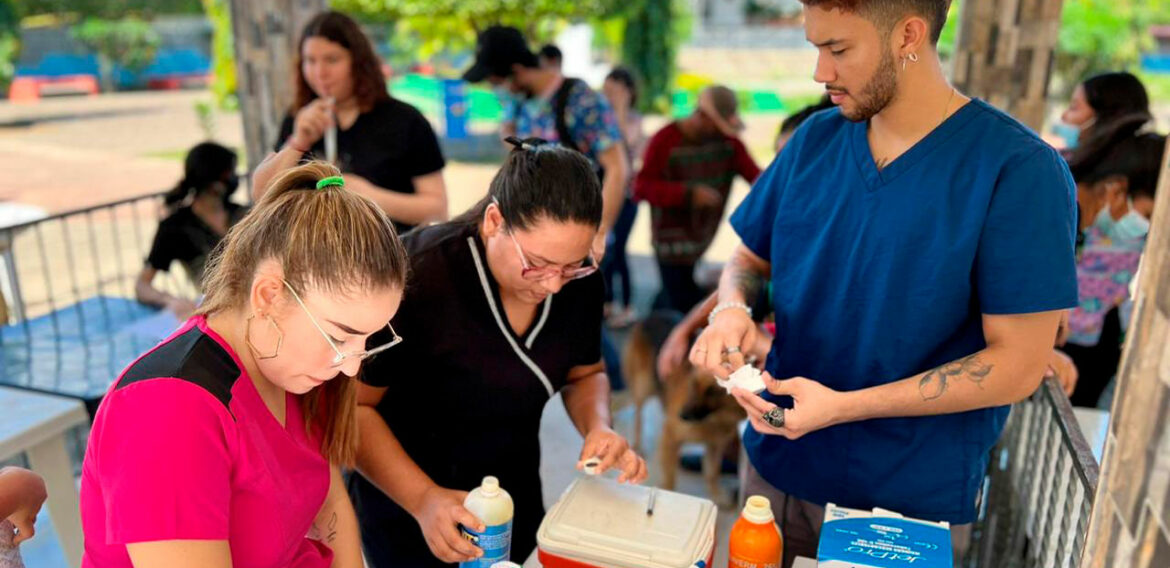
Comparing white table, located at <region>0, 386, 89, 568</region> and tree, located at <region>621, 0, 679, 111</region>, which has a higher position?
tree, located at <region>621, 0, 679, 111</region>

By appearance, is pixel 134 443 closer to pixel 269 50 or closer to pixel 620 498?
pixel 620 498

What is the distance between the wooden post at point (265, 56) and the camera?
4445 mm

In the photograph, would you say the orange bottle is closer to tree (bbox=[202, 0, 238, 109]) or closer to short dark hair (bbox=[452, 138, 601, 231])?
short dark hair (bbox=[452, 138, 601, 231])

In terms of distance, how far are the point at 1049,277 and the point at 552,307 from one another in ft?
3.03

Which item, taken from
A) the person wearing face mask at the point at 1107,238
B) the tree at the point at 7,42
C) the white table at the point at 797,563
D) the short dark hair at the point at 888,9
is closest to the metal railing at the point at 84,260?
the white table at the point at 797,563

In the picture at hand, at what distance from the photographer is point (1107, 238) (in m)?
3.23

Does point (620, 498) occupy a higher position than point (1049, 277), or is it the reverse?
point (1049, 277)

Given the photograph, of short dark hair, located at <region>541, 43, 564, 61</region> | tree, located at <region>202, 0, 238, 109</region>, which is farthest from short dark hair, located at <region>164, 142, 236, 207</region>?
tree, located at <region>202, 0, 238, 109</region>

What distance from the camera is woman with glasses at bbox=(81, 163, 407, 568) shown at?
3.65ft

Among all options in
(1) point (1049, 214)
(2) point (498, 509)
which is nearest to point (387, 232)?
(2) point (498, 509)

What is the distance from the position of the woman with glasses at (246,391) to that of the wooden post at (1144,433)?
37.3 inches

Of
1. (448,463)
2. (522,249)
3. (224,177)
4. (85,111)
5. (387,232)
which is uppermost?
(387,232)

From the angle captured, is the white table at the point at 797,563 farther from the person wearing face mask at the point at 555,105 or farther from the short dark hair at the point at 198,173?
the short dark hair at the point at 198,173

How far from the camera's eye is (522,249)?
5.35ft
